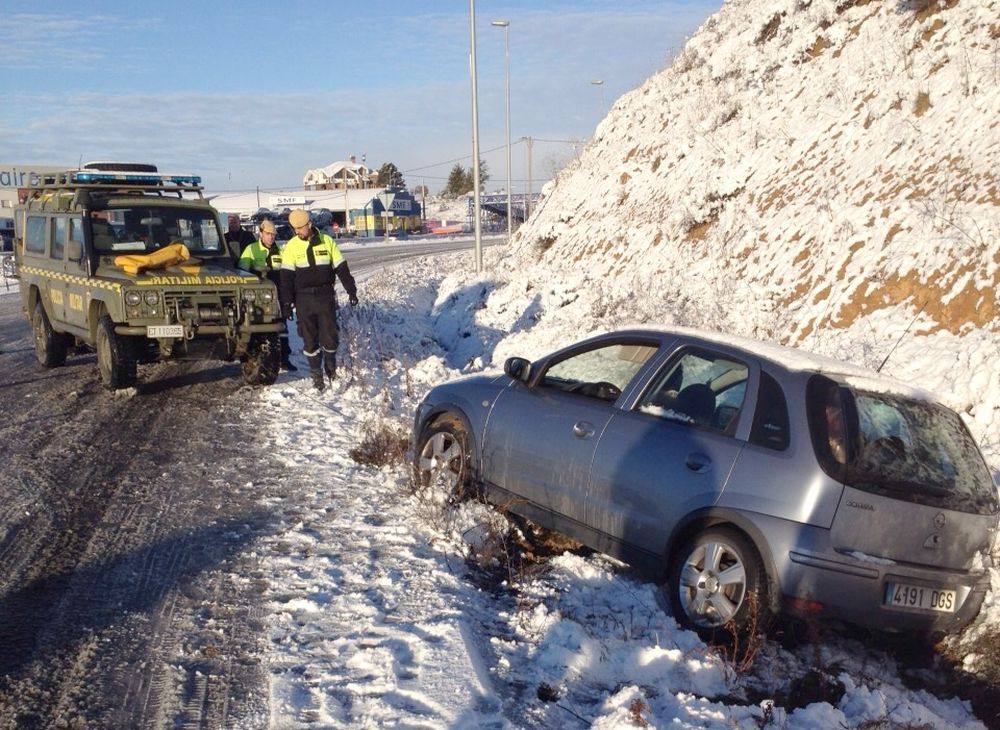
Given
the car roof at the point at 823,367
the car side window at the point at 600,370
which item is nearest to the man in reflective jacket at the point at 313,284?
the car side window at the point at 600,370

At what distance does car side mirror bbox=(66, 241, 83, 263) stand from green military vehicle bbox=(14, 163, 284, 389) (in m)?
0.01

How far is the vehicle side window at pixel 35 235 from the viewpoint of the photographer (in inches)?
461

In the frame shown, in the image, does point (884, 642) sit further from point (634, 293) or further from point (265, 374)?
point (634, 293)

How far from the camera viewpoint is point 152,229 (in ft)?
35.6

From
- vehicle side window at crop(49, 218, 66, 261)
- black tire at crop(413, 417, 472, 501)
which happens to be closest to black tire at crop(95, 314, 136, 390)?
vehicle side window at crop(49, 218, 66, 261)

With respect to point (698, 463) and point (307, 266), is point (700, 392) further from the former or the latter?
point (307, 266)

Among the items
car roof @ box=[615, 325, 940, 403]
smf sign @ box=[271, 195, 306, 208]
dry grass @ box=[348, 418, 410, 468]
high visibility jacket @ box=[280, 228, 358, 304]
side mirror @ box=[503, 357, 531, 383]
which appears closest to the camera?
car roof @ box=[615, 325, 940, 403]

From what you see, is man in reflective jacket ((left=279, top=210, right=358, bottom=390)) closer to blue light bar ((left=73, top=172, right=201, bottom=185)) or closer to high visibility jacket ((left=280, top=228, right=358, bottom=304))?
high visibility jacket ((left=280, top=228, right=358, bottom=304))

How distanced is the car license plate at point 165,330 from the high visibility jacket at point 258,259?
1.71 metres

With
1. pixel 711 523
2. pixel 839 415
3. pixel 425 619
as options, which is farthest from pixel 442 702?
pixel 839 415

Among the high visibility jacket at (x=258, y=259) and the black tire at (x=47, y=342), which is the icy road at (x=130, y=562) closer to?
the black tire at (x=47, y=342)

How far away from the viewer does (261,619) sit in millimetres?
4590

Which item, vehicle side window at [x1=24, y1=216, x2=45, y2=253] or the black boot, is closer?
Answer: the black boot

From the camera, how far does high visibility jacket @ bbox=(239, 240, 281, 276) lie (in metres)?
11.3
